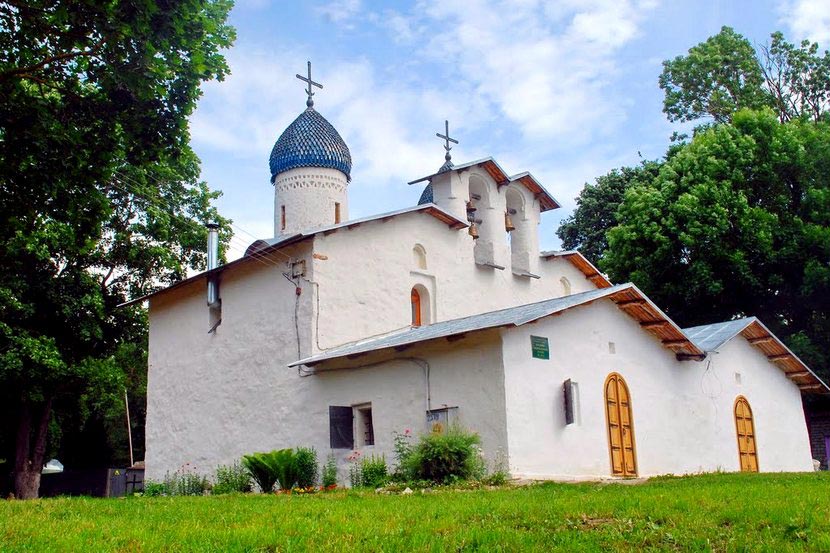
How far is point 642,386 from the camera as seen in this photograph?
18.6 m

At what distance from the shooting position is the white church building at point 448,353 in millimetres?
16203

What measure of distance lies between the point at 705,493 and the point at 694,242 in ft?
56.1

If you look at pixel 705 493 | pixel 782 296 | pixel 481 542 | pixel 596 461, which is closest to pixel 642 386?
pixel 596 461

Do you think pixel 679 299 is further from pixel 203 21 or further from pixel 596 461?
pixel 203 21

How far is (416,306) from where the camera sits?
21250 millimetres

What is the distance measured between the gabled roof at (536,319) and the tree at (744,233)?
7607 mm

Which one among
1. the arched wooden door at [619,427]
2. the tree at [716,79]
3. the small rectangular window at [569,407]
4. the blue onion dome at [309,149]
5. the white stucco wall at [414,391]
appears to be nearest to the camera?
the white stucco wall at [414,391]

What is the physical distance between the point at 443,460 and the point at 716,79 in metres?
25.4

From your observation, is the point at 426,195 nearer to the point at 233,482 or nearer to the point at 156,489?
the point at 156,489

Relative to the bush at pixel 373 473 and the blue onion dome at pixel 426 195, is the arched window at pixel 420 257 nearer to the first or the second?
the bush at pixel 373 473

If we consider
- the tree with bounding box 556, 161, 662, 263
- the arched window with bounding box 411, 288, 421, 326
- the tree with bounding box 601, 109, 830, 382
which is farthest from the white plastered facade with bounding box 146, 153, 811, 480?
the tree with bounding box 556, 161, 662, 263

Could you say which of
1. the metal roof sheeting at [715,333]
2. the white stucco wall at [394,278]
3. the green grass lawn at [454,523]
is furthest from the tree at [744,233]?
the green grass lawn at [454,523]

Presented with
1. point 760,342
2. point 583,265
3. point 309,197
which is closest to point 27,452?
point 309,197

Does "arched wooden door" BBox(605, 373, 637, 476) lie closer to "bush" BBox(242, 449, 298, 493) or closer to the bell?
"bush" BBox(242, 449, 298, 493)
